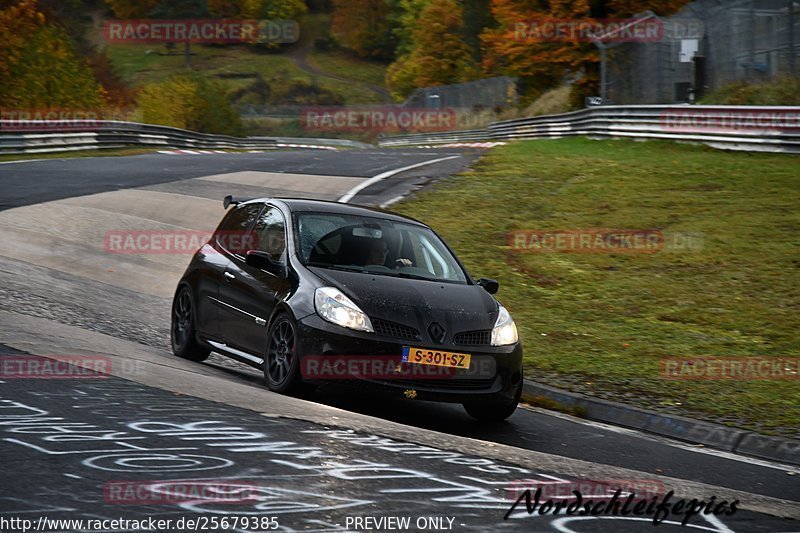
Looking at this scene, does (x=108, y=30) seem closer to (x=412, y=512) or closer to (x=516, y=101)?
(x=516, y=101)

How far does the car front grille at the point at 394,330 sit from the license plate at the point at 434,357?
0.31 ft

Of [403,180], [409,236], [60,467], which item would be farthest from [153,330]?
[403,180]

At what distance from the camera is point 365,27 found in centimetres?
13700

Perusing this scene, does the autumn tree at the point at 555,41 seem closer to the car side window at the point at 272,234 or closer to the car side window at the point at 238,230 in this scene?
the car side window at the point at 238,230

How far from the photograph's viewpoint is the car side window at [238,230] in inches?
391

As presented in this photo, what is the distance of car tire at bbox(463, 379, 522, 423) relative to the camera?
8570 mm

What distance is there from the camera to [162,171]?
2678cm

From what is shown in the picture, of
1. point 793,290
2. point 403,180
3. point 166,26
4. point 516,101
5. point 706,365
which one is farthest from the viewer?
point 166,26

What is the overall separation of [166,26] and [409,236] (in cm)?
13109

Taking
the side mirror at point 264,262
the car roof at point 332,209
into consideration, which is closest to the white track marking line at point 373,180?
the car roof at point 332,209

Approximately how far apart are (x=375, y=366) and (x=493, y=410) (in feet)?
3.90

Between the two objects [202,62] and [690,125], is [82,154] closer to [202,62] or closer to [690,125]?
[690,125]

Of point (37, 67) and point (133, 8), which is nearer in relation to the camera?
point (37, 67)

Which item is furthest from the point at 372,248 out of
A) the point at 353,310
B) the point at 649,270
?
the point at 649,270
